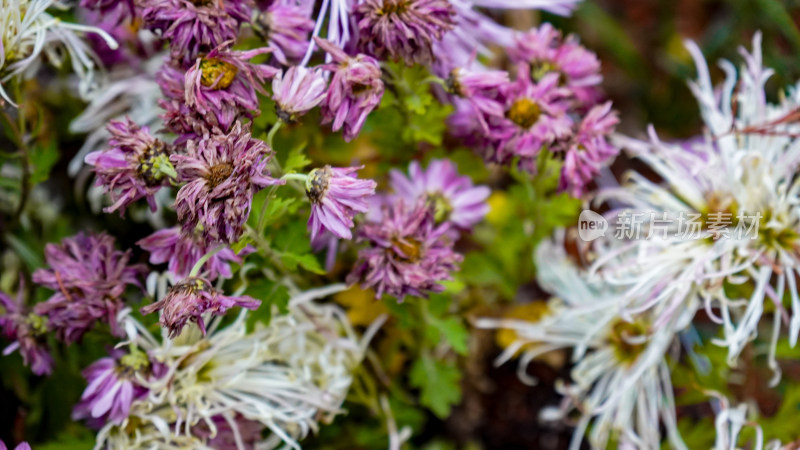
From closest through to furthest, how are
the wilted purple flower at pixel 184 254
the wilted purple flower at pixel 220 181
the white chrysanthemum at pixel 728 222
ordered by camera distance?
the wilted purple flower at pixel 220 181, the wilted purple flower at pixel 184 254, the white chrysanthemum at pixel 728 222

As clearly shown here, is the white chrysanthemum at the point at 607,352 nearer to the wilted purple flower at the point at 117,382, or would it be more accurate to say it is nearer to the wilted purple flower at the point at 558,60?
the wilted purple flower at the point at 558,60

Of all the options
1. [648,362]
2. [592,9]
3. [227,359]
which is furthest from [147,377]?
[592,9]

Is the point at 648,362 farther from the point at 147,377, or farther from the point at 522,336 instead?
the point at 147,377

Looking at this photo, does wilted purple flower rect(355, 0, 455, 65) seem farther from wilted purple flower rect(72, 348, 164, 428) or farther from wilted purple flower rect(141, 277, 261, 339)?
wilted purple flower rect(72, 348, 164, 428)

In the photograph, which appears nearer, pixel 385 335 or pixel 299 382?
pixel 299 382

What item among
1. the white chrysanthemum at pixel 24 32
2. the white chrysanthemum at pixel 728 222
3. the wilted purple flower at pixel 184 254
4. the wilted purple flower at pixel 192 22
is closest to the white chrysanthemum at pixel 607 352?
the white chrysanthemum at pixel 728 222
